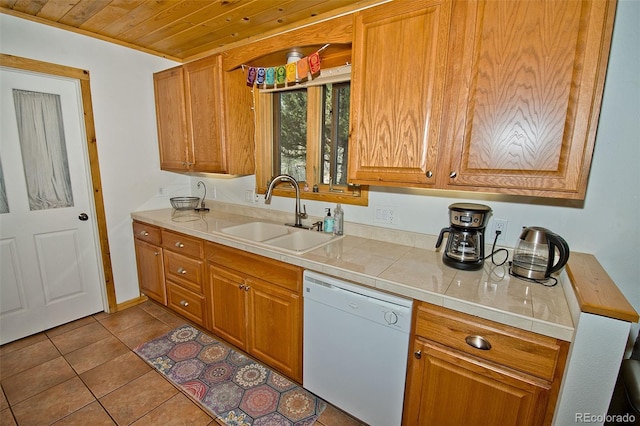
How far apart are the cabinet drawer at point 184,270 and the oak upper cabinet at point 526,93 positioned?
1.96m

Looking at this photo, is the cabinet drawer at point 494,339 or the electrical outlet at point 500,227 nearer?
the cabinet drawer at point 494,339

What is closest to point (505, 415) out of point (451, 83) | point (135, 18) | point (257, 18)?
point (451, 83)

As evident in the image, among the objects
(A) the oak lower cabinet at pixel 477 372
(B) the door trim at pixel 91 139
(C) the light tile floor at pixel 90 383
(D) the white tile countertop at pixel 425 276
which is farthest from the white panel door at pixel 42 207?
(A) the oak lower cabinet at pixel 477 372

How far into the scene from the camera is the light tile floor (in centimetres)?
162

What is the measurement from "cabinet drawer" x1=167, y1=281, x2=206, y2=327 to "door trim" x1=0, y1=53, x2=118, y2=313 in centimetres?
63

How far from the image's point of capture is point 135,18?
2.09 metres

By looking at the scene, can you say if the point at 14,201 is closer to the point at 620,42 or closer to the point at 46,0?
the point at 46,0

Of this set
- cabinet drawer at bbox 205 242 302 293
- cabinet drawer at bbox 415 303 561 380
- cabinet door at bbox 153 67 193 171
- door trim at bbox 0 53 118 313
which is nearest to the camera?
cabinet drawer at bbox 415 303 561 380

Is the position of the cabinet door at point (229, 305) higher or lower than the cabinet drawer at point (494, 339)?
lower

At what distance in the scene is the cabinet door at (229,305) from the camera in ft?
6.44

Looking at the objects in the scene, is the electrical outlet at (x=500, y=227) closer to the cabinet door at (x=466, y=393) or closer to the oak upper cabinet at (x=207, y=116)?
the cabinet door at (x=466, y=393)

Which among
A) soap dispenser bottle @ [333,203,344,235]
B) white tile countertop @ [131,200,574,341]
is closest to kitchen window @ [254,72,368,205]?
soap dispenser bottle @ [333,203,344,235]

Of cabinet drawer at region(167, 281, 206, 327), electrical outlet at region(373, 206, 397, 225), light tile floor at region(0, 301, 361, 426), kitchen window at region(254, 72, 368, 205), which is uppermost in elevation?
kitchen window at region(254, 72, 368, 205)

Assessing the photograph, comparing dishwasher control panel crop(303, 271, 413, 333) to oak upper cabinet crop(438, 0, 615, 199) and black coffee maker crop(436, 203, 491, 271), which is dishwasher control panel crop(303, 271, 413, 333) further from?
oak upper cabinet crop(438, 0, 615, 199)
